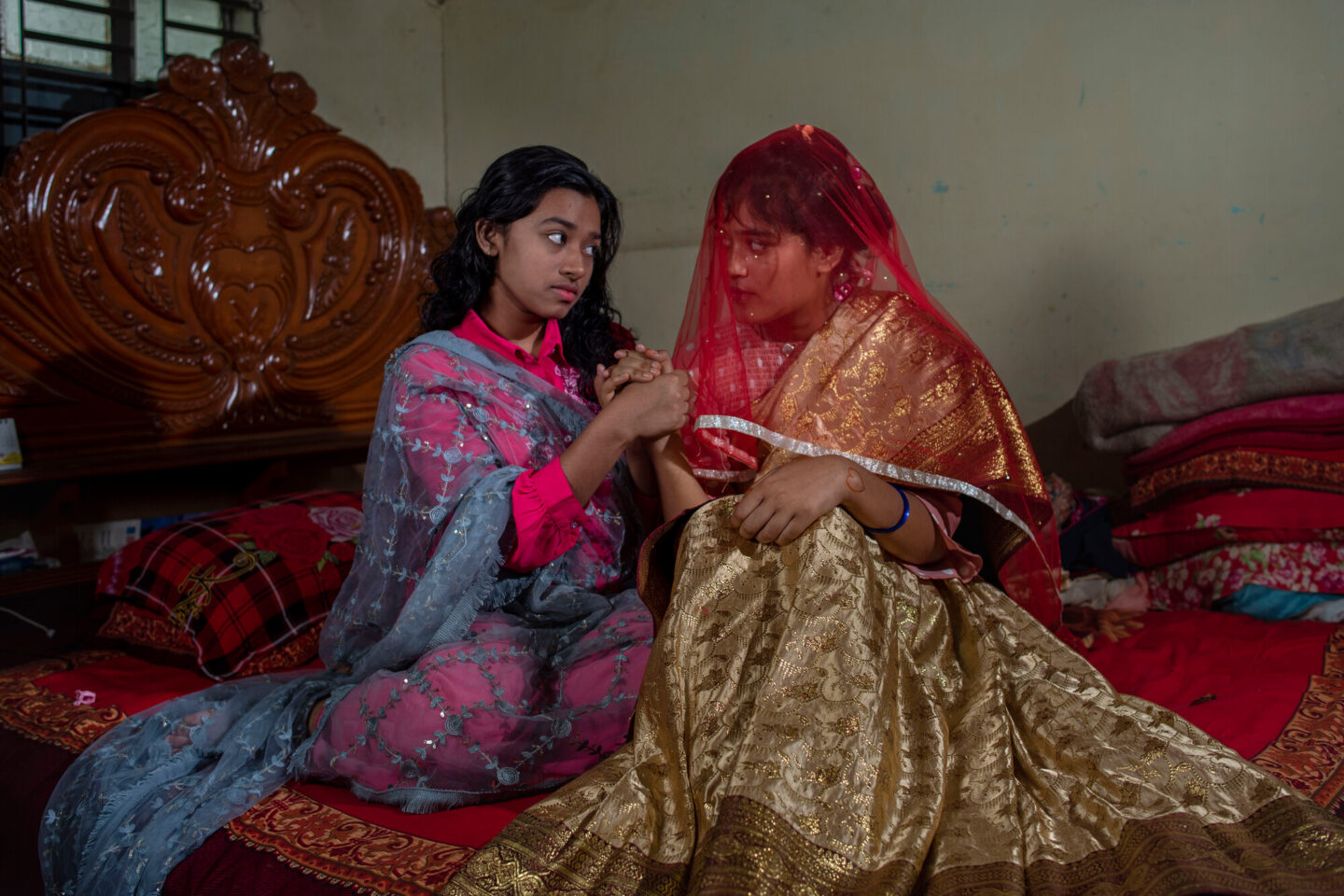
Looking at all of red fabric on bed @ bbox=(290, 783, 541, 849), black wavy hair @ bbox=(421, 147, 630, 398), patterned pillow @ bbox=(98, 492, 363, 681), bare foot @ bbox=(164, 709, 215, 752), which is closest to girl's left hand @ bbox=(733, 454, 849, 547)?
red fabric on bed @ bbox=(290, 783, 541, 849)

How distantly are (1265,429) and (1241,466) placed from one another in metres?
0.11

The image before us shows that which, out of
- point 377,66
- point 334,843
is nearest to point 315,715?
point 334,843

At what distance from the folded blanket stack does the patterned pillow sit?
1999mm

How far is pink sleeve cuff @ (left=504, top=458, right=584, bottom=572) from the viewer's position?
5.69 feet

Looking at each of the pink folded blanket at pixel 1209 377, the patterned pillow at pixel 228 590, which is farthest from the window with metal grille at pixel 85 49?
the pink folded blanket at pixel 1209 377

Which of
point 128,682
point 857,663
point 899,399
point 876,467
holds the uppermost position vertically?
point 899,399

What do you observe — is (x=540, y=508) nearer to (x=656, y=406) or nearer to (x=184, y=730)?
(x=656, y=406)

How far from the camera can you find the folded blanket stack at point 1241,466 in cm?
233

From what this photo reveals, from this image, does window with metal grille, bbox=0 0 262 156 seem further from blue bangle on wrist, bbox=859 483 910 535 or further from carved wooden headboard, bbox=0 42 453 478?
blue bangle on wrist, bbox=859 483 910 535

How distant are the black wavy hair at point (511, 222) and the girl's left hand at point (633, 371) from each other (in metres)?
0.32

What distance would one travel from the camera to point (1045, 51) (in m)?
2.92

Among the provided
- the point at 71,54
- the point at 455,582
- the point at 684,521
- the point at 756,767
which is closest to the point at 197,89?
the point at 71,54

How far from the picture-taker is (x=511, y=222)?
1966mm

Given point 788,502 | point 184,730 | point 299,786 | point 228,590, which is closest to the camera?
point 788,502
